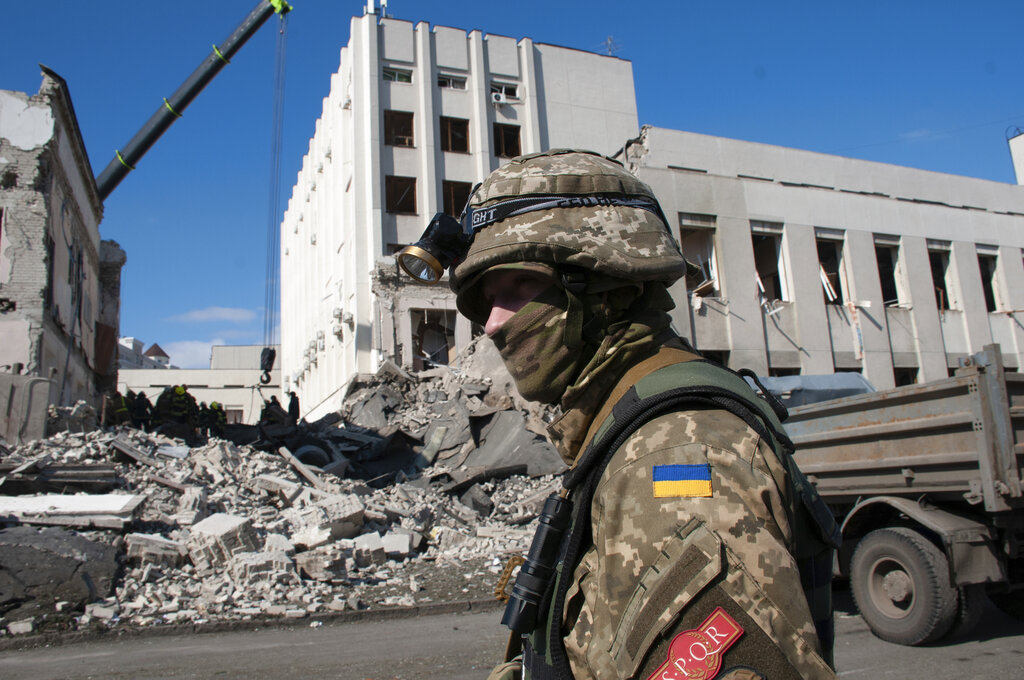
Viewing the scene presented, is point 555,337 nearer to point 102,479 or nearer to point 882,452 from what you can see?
point 882,452

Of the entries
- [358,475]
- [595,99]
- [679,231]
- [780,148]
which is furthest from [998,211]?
[358,475]

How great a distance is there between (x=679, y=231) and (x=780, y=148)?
646 cm

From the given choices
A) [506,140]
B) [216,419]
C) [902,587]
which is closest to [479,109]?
[506,140]

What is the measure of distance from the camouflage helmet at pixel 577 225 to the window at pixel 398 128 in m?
24.9

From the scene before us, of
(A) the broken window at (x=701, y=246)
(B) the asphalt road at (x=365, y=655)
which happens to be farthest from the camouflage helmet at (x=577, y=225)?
(A) the broken window at (x=701, y=246)

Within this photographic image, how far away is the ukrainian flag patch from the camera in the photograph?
1055mm

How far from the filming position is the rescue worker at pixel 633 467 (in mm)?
989

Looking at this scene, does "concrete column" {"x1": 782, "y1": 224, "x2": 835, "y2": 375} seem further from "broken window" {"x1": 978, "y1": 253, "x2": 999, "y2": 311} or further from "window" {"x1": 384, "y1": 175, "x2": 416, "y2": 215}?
"window" {"x1": 384, "y1": 175, "x2": 416, "y2": 215}

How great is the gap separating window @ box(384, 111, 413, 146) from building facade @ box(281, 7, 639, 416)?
0.04 m

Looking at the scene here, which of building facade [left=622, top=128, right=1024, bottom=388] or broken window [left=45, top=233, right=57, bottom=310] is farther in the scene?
building facade [left=622, top=128, right=1024, bottom=388]

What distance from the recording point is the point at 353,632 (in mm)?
6008

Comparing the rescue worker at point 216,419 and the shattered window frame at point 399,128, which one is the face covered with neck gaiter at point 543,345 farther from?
the shattered window frame at point 399,128

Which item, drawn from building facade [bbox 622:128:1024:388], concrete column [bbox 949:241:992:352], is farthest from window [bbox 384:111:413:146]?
concrete column [bbox 949:241:992:352]

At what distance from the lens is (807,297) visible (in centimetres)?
1734
